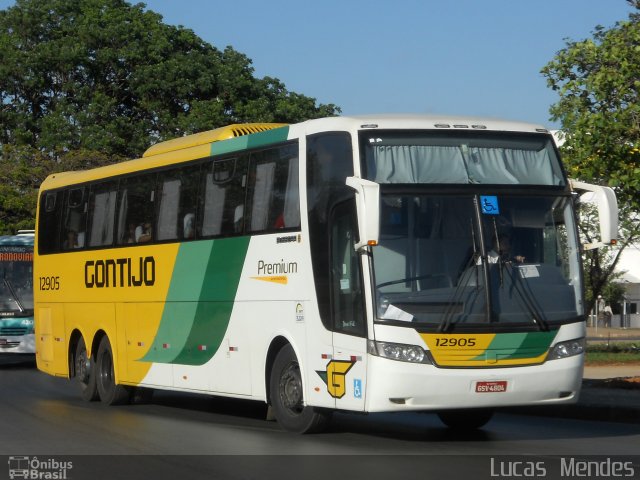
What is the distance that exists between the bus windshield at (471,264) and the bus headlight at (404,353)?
0.24 metres

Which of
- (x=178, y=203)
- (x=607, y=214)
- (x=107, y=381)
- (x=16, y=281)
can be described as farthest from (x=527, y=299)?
(x=16, y=281)

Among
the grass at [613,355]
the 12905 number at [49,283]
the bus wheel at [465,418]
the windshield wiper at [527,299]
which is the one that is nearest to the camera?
the windshield wiper at [527,299]

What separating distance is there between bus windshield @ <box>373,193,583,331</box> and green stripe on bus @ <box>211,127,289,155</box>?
246 cm

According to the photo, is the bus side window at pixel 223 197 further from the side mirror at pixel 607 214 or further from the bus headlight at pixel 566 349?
the side mirror at pixel 607 214

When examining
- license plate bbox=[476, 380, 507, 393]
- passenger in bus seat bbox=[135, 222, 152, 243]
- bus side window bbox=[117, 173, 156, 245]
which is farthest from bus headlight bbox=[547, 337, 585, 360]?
passenger in bus seat bbox=[135, 222, 152, 243]

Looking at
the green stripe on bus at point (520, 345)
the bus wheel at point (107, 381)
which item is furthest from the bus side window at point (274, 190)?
the bus wheel at point (107, 381)

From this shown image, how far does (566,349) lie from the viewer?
42.9 feet

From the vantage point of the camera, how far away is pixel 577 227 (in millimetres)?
13453

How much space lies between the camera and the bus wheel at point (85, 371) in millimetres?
20266

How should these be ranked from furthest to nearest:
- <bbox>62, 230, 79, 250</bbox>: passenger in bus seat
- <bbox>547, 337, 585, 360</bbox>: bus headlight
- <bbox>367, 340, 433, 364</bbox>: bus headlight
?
<bbox>62, 230, 79, 250</bbox>: passenger in bus seat → <bbox>547, 337, 585, 360</bbox>: bus headlight → <bbox>367, 340, 433, 364</bbox>: bus headlight

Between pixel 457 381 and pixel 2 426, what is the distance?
6204mm

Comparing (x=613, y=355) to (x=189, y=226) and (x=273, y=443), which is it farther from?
(x=273, y=443)

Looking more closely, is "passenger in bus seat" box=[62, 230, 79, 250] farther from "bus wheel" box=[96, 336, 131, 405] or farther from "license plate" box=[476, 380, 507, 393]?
"license plate" box=[476, 380, 507, 393]

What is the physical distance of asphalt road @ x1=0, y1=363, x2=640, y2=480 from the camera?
1112 centimetres
